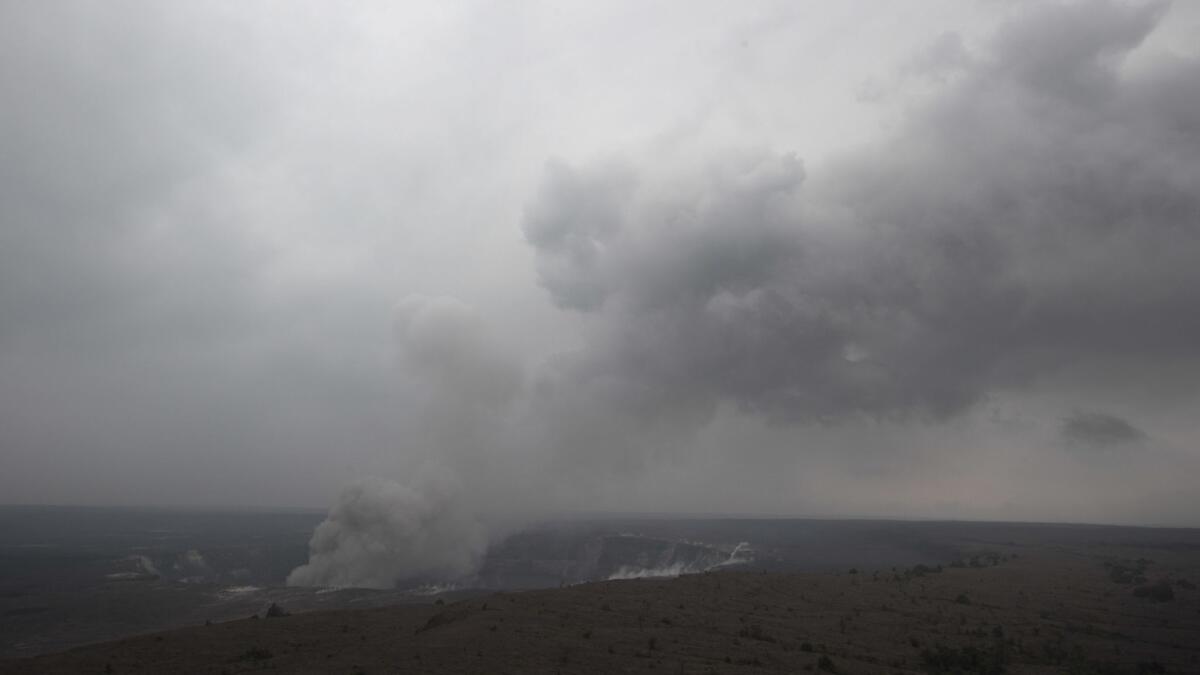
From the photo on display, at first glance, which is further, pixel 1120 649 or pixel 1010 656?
pixel 1120 649

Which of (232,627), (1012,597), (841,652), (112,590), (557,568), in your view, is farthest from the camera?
(557,568)

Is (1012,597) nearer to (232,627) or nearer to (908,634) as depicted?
(908,634)

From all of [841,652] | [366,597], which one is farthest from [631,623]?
[366,597]

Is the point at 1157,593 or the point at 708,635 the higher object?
the point at 708,635

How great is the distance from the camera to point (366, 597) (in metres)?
88.1

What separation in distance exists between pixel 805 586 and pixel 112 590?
95.4 m

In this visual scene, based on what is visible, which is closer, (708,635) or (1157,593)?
(708,635)

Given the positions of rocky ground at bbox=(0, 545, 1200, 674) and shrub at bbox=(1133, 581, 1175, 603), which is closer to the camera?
rocky ground at bbox=(0, 545, 1200, 674)

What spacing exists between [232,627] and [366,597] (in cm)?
4274

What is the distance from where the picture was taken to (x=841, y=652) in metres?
38.5

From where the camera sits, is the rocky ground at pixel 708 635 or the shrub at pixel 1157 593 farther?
the shrub at pixel 1157 593

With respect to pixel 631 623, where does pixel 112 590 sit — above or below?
below

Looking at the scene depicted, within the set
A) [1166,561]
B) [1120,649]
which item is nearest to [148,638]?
[1120,649]

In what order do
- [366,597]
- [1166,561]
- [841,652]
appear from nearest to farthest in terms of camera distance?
[841,652] → [366,597] → [1166,561]
